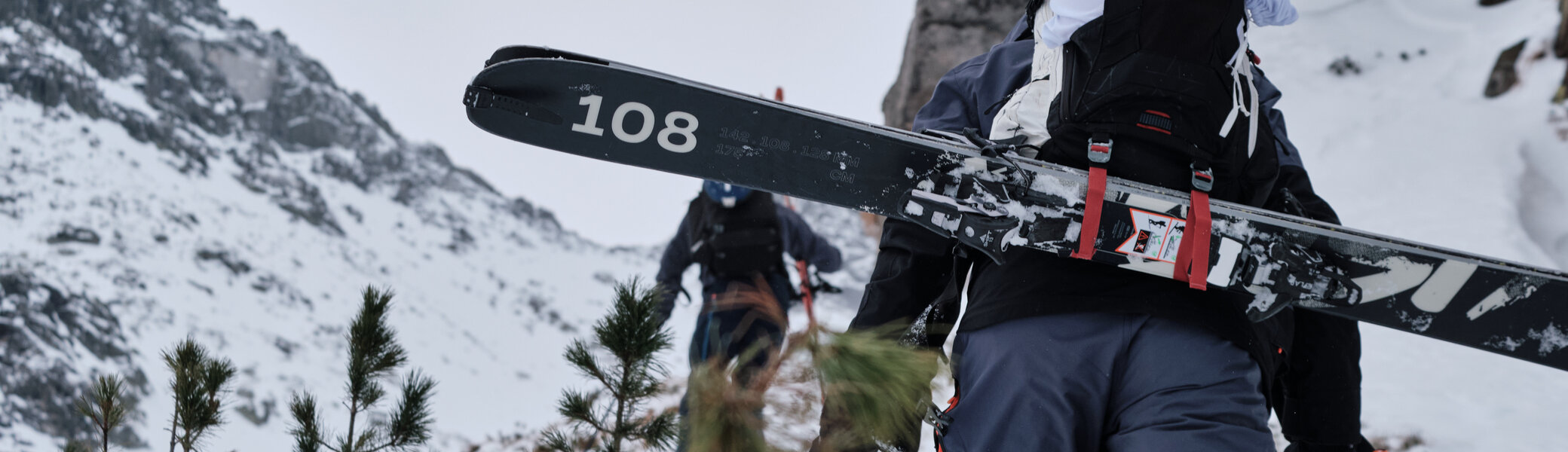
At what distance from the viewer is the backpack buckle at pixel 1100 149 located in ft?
4.29

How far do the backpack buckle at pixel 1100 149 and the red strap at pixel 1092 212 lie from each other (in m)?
0.02

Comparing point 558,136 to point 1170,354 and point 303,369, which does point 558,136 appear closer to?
point 1170,354

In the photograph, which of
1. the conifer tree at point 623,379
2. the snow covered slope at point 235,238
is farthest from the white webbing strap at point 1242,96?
the snow covered slope at point 235,238

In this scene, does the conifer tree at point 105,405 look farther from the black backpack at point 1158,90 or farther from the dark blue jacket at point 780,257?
the dark blue jacket at point 780,257

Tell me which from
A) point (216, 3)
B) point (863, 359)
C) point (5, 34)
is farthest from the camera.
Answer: point (216, 3)

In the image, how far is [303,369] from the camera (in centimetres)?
2106

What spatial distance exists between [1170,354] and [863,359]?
63cm

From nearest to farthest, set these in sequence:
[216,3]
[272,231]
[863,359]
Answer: [863,359] < [272,231] < [216,3]

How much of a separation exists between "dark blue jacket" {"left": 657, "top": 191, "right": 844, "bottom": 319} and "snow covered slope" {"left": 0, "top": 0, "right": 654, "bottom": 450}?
11.2 feet

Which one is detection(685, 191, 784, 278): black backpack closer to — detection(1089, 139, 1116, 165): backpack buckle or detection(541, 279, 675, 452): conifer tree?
detection(541, 279, 675, 452): conifer tree

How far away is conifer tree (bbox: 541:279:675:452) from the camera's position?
140 cm

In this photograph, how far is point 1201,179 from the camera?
1302 mm

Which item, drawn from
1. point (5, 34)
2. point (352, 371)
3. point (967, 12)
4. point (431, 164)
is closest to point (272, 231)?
point (431, 164)

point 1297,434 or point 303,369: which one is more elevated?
point 303,369
